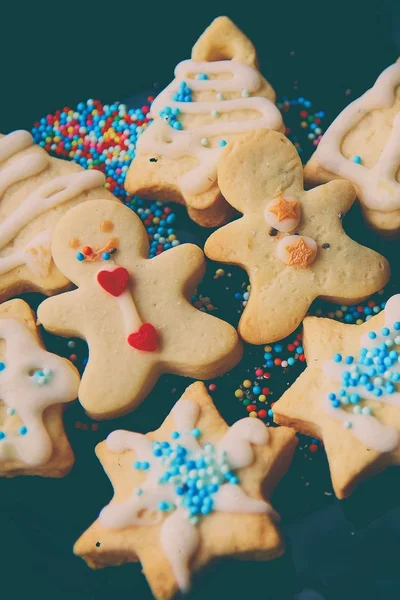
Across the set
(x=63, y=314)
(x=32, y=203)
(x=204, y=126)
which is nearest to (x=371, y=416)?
(x=63, y=314)

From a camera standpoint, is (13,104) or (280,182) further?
(13,104)

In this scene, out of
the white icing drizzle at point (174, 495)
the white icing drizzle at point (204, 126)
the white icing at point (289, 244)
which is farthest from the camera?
the white icing drizzle at point (204, 126)

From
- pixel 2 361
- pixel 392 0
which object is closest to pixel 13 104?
pixel 2 361

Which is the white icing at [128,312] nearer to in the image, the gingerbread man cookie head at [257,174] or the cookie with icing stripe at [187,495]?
the cookie with icing stripe at [187,495]

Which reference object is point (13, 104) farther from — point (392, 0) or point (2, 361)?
point (392, 0)

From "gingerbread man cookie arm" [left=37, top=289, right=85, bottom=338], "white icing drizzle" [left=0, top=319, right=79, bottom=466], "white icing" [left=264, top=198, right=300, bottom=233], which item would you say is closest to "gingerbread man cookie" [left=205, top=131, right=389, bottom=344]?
"white icing" [left=264, top=198, right=300, bottom=233]

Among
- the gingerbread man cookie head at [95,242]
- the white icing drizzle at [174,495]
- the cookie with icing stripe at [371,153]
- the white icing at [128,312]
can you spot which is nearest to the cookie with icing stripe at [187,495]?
the white icing drizzle at [174,495]

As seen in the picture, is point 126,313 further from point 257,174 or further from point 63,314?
point 257,174
